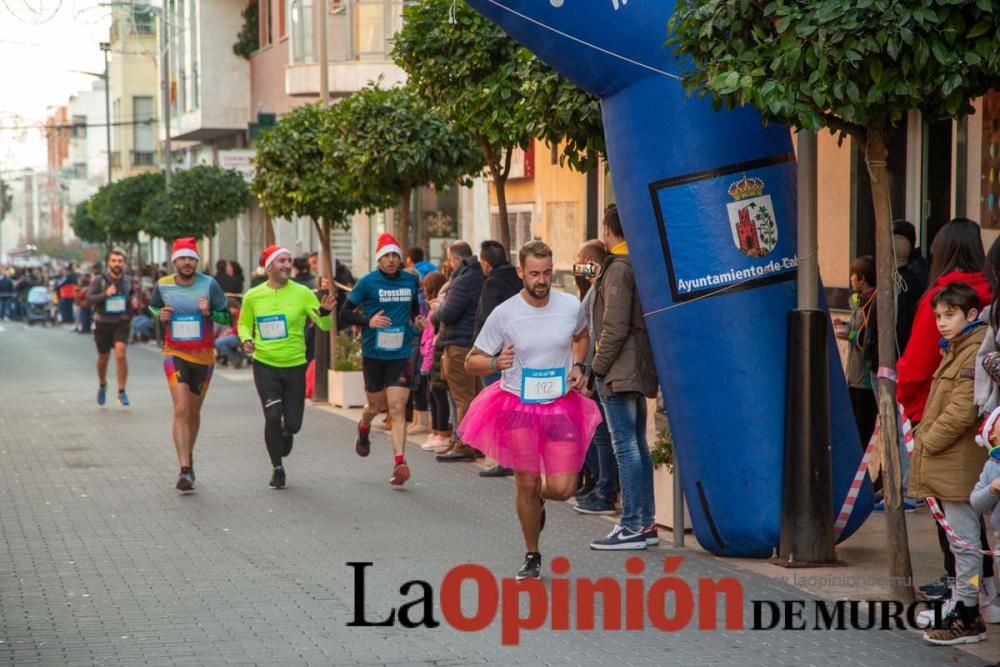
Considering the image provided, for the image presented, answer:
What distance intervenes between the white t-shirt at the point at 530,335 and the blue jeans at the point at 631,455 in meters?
1.34

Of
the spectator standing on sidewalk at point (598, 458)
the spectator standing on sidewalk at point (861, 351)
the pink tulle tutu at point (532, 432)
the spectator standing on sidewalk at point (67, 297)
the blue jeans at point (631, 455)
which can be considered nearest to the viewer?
the pink tulle tutu at point (532, 432)

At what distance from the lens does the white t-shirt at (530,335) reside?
918cm

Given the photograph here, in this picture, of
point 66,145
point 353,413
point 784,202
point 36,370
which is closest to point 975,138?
point 784,202

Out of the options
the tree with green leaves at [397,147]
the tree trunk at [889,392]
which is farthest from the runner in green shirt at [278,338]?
the tree trunk at [889,392]

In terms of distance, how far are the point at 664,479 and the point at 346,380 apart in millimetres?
9827

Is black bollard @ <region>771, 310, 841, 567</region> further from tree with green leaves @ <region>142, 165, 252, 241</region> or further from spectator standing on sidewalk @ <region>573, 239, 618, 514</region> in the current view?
tree with green leaves @ <region>142, 165, 252, 241</region>

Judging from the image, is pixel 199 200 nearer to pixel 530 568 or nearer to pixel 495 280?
pixel 495 280

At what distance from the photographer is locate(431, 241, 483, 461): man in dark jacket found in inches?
572

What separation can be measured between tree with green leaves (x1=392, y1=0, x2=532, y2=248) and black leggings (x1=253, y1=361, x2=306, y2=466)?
8.90ft

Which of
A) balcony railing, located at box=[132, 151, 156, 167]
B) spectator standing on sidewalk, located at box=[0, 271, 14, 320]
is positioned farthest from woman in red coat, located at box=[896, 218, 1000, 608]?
balcony railing, located at box=[132, 151, 156, 167]

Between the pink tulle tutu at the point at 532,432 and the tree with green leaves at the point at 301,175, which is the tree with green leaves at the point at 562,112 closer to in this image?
the pink tulle tutu at the point at 532,432

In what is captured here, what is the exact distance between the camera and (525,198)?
24.8m

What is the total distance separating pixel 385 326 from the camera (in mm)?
13555

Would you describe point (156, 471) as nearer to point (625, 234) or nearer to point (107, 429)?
point (107, 429)
